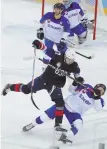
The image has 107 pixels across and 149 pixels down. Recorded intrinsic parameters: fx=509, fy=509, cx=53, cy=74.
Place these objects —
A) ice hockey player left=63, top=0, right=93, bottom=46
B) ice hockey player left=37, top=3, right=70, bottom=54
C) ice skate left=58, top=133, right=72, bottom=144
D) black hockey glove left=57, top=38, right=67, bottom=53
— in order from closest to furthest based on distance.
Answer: ice skate left=58, top=133, right=72, bottom=144 < black hockey glove left=57, top=38, right=67, bottom=53 < ice hockey player left=37, top=3, right=70, bottom=54 < ice hockey player left=63, top=0, right=93, bottom=46

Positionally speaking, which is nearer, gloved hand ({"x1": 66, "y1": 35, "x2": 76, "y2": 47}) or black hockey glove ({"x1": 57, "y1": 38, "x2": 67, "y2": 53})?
black hockey glove ({"x1": 57, "y1": 38, "x2": 67, "y2": 53})

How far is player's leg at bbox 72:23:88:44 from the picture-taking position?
5008 millimetres

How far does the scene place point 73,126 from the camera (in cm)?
296

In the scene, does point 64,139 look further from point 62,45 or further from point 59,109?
point 62,45

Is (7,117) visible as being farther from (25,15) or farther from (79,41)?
(25,15)

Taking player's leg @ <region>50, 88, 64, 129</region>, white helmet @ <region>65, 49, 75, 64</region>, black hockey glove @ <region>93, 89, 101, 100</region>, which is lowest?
player's leg @ <region>50, 88, 64, 129</region>

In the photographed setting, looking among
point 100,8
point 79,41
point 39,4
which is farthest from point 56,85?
point 39,4

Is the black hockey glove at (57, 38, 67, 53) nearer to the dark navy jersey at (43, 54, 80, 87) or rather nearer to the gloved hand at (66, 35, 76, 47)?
the dark navy jersey at (43, 54, 80, 87)

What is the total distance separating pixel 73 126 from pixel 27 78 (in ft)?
4.51

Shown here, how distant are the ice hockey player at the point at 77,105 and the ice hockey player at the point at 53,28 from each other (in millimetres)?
807

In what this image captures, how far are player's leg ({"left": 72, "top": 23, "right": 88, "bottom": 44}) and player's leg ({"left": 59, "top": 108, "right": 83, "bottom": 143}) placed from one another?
2.09 m

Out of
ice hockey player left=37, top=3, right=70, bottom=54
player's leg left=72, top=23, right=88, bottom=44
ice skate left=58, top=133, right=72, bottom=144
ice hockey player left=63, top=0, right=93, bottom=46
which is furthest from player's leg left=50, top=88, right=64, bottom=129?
player's leg left=72, top=23, right=88, bottom=44

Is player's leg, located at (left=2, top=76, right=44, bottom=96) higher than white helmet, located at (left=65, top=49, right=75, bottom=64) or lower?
lower

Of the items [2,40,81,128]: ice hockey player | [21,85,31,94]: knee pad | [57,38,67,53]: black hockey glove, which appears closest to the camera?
[2,40,81,128]: ice hockey player
